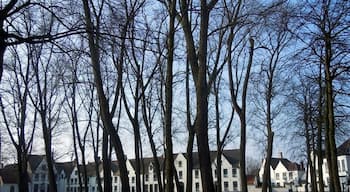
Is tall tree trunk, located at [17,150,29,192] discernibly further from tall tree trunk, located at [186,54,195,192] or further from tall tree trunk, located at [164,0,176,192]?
tall tree trunk, located at [164,0,176,192]

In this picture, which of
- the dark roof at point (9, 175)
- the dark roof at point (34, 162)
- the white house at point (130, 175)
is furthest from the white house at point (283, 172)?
the dark roof at point (9, 175)

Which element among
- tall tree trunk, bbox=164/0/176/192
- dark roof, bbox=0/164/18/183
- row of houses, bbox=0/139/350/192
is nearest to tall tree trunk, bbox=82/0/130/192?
tall tree trunk, bbox=164/0/176/192

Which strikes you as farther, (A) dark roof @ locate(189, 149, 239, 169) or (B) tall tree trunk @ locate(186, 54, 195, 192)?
(A) dark roof @ locate(189, 149, 239, 169)

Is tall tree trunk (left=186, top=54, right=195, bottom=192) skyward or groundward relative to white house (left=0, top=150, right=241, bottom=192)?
skyward

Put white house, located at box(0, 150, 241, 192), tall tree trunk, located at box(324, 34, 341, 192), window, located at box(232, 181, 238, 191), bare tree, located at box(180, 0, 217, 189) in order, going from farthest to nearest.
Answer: white house, located at box(0, 150, 241, 192), window, located at box(232, 181, 238, 191), tall tree trunk, located at box(324, 34, 341, 192), bare tree, located at box(180, 0, 217, 189)

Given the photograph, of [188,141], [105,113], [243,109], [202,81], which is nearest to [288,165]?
[243,109]

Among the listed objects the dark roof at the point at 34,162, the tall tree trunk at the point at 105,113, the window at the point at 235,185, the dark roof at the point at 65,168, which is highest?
the tall tree trunk at the point at 105,113

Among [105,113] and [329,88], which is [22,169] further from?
[329,88]

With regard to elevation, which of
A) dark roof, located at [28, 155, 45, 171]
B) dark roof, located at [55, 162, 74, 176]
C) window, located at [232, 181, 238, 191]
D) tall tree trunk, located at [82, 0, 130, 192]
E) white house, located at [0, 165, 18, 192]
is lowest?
window, located at [232, 181, 238, 191]

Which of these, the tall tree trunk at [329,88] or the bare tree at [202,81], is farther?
the tall tree trunk at [329,88]

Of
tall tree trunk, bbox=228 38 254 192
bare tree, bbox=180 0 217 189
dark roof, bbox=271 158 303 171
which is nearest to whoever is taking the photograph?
bare tree, bbox=180 0 217 189

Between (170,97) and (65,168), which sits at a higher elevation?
(170,97)

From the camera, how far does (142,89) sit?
73.0 feet

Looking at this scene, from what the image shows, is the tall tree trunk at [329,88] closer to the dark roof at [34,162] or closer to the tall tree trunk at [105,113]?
the tall tree trunk at [105,113]
